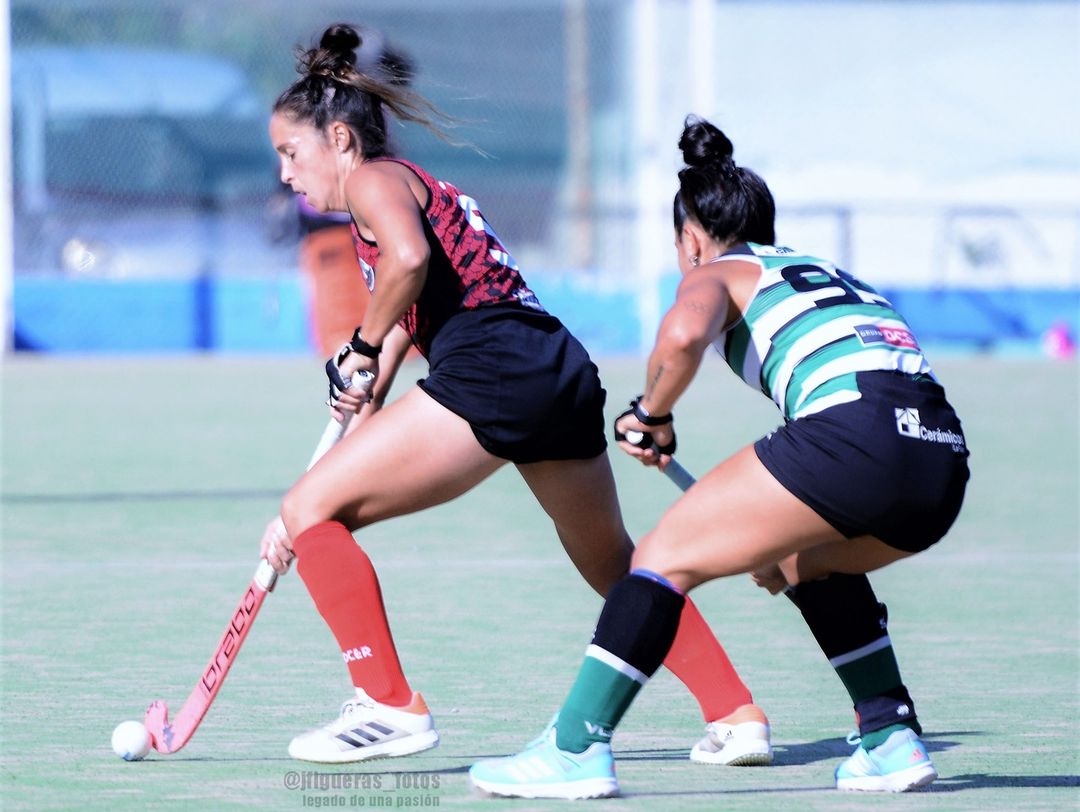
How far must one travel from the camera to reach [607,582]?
4.43 metres

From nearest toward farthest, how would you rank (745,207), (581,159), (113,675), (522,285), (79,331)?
(745,207)
(522,285)
(113,675)
(79,331)
(581,159)

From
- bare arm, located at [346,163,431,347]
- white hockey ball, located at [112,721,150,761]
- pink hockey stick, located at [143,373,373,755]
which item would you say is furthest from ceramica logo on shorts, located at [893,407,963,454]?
white hockey ball, located at [112,721,150,761]

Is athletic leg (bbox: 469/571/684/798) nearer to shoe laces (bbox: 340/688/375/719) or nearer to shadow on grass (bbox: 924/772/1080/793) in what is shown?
shoe laces (bbox: 340/688/375/719)

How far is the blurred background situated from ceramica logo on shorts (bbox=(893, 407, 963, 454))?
56.2 feet

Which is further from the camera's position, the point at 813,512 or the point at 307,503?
the point at 307,503

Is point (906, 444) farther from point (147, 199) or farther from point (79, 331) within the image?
point (147, 199)

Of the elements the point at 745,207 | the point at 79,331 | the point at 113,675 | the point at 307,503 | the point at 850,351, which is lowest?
the point at 79,331

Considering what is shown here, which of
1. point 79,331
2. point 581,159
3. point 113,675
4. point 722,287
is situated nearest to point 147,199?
point 79,331

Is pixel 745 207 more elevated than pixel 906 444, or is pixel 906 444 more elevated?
pixel 745 207

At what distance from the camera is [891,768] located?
4.01m

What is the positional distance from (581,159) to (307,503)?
73.8ft

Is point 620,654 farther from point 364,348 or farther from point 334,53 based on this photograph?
point 334,53

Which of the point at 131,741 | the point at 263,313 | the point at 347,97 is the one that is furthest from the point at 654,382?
the point at 263,313

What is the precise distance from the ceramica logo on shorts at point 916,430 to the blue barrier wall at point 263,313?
18.6 meters
